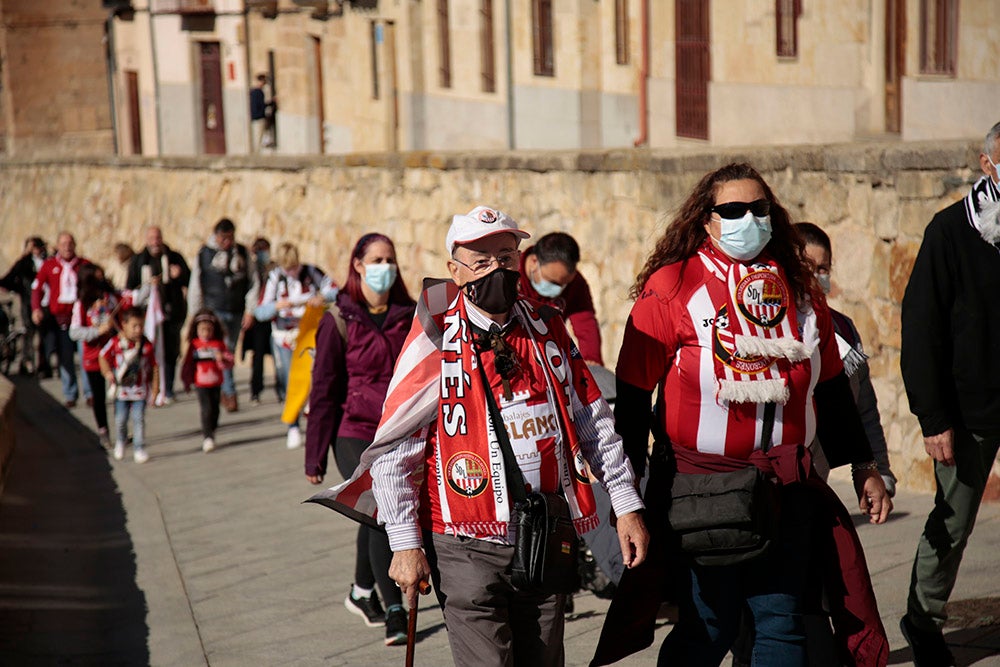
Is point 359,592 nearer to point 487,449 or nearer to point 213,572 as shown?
point 213,572

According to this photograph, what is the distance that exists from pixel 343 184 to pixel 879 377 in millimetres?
8504

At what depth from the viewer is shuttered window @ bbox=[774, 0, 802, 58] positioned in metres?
16.1

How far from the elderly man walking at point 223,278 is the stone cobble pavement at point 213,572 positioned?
306 centimetres

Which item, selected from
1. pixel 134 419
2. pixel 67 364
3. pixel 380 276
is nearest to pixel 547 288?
pixel 380 276

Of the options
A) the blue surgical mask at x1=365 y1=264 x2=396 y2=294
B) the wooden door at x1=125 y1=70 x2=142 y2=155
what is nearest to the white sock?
the blue surgical mask at x1=365 y1=264 x2=396 y2=294

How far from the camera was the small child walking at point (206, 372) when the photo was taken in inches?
467

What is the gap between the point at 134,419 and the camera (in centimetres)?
1159

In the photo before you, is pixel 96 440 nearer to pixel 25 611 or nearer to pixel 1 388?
pixel 1 388

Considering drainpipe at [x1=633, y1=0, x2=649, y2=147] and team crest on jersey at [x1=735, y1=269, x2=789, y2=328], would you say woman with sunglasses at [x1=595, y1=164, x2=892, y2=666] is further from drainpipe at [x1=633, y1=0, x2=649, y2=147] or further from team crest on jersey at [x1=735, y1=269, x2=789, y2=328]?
drainpipe at [x1=633, y1=0, x2=649, y2=147]

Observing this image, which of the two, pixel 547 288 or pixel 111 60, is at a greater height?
pixel 111 60

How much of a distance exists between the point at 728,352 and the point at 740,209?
1.29 ft

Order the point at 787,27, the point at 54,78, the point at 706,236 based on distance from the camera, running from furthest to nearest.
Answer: the point at 54,78
the point at 787,27
the point at 706,236

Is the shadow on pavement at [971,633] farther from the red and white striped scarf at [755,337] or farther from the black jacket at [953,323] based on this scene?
the red and white striped scarf at [755,337]

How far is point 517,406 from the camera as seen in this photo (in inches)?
145
